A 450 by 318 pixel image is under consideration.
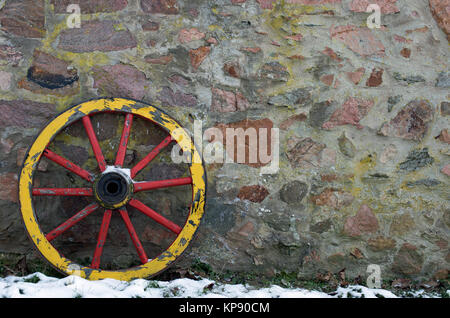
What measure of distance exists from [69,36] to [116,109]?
52 cm

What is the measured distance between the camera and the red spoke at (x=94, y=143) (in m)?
2.29

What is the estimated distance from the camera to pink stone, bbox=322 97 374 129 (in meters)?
2.52

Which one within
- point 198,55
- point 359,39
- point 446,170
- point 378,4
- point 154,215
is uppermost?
point 378,4

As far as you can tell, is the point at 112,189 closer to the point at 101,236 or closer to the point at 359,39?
the point at 101,236

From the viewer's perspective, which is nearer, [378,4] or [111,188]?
[111,188]

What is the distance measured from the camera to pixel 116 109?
2336mm

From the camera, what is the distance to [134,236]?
231 centimetres

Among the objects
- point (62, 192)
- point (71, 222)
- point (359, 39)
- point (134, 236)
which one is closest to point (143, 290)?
point (134, 236)

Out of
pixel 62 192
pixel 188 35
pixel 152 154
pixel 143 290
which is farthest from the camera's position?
pixel 188 35

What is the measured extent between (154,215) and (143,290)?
0.41m

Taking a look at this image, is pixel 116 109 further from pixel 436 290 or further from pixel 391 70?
pixel 436 290

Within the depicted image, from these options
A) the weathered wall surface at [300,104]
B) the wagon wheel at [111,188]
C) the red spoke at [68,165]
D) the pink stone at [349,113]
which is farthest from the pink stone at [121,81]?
the pink stone at [349,113]

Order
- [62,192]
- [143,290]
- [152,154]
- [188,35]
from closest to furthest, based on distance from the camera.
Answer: [143,290] < [62,192] < [152,154] < [188,35]
